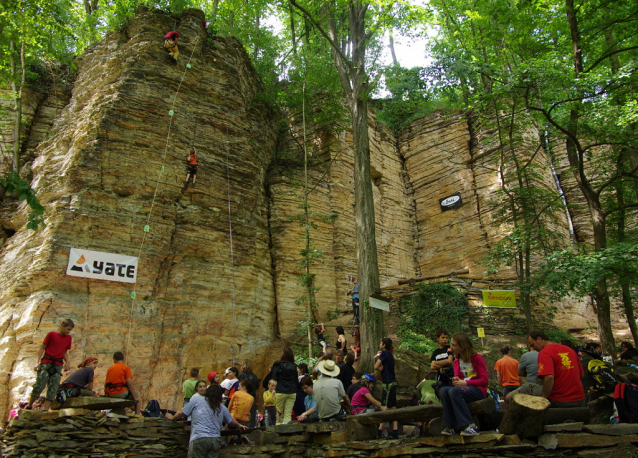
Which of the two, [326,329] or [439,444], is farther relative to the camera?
[326,329]

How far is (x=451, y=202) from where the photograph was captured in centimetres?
2098

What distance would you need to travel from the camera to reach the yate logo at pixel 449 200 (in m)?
20.8

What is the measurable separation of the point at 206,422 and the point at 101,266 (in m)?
6.47

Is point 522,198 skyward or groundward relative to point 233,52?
groundward

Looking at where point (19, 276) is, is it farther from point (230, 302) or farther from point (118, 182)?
point (230, 302)

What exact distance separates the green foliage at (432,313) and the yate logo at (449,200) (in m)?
6.65

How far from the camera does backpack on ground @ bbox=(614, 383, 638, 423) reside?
598cm

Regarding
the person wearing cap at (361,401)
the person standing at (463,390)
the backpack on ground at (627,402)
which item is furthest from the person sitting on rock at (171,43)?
the backpack on ground at (627,402)

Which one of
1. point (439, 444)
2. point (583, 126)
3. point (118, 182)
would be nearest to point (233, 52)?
point (118, 182)

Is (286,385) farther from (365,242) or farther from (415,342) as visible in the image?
(415,342)

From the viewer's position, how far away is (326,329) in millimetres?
15102

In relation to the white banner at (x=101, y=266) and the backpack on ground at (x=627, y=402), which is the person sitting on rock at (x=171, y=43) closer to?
the white banner at (x=101, y=266)

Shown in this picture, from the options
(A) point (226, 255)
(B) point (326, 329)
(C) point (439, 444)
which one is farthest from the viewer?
(B) point (326, 329)

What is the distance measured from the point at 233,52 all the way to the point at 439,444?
15946 millimetres
